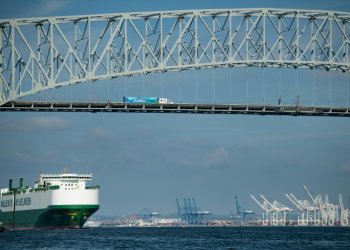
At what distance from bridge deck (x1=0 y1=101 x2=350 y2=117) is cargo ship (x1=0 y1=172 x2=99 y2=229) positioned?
81.5 ft

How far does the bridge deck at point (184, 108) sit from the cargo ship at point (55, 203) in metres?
24.8

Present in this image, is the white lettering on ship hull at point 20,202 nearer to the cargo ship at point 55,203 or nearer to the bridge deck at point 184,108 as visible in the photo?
the cargo ship at point 55,203

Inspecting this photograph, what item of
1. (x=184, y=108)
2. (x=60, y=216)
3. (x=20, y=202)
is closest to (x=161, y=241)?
(x=184, y=108)

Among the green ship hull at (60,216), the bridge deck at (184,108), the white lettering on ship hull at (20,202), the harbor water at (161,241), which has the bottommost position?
the harbor water at (161,241)

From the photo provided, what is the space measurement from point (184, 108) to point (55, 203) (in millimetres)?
27681

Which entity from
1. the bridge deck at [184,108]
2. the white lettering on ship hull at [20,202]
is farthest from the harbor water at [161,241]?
the white lettering on ship hull at [20,202]

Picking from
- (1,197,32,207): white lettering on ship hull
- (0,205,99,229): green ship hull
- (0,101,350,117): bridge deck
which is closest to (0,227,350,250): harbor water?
(0,101,350,117): bridge deck

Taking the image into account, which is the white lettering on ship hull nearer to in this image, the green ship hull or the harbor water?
the green ship hull

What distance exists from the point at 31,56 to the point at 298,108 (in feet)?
95.7

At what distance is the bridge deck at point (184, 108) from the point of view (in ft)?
273

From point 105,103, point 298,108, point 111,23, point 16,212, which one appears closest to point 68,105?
point 105,103

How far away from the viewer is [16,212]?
4707 inches

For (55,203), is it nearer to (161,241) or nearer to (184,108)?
(184,108)

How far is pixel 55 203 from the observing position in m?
108
